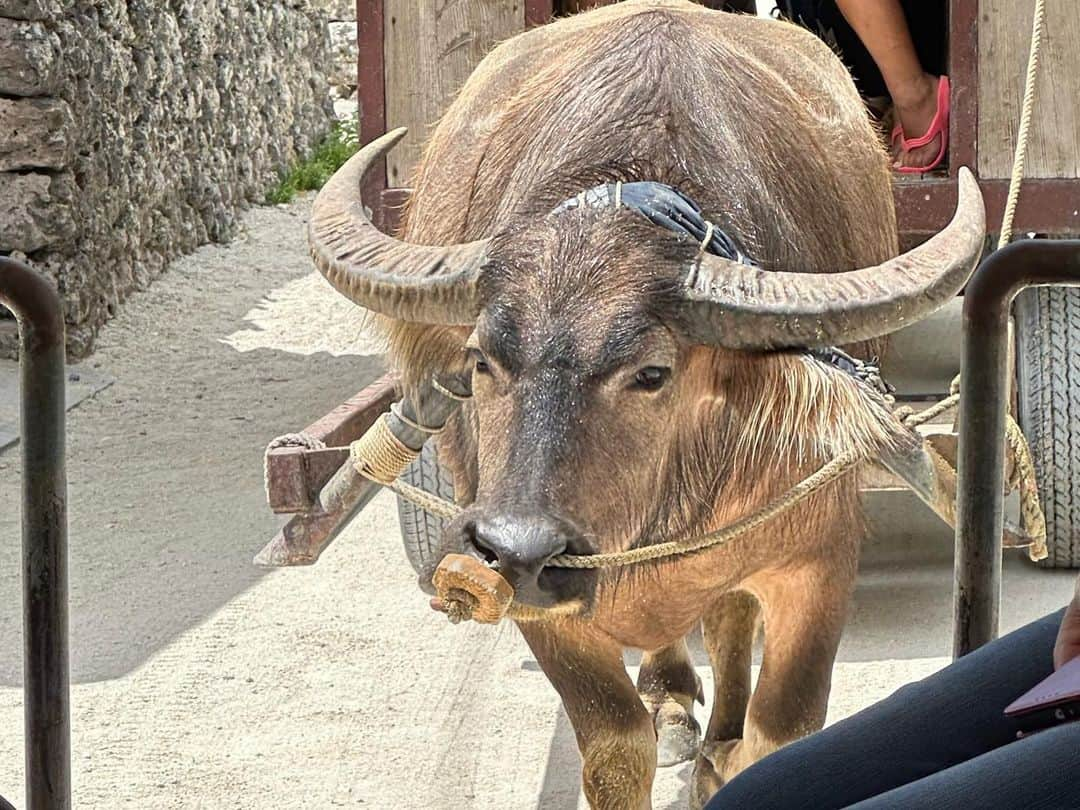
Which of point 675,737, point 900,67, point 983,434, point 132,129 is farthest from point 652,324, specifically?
point 132,129

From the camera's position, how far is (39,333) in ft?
6.30

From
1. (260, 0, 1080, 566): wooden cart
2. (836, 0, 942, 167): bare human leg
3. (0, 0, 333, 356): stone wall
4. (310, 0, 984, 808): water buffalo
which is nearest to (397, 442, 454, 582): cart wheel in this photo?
(260, 0, 1080, 566): wooden cart

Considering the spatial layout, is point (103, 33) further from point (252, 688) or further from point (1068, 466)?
point (1068, 466)

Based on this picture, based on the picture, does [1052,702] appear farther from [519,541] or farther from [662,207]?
[662,207]

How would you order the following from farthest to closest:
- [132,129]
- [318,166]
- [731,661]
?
1. [318,166]
2. [132,129]
3. [731,661]

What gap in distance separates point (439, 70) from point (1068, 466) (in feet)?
7.04

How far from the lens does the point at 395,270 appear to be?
2873 millimetres

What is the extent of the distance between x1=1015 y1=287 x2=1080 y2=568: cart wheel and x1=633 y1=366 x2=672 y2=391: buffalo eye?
7.78ft

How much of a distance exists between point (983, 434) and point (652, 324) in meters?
0.71

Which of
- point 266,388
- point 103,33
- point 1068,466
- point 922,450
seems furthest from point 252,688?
point 103,33

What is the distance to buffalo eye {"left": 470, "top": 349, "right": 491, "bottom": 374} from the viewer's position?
272 centimetres

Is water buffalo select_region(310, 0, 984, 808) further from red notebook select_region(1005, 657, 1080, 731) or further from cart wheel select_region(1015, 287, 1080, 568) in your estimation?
cart wheel select_region(1015, 287, 1080, 568)

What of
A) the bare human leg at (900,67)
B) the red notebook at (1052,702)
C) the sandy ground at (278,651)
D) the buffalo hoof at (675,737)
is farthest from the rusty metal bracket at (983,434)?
the bare human leg at (900,67)

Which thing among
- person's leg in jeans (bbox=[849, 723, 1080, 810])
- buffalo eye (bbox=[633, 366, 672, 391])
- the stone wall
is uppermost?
person's leg in jeans (bbox=[849, 723, 1080, 810])
